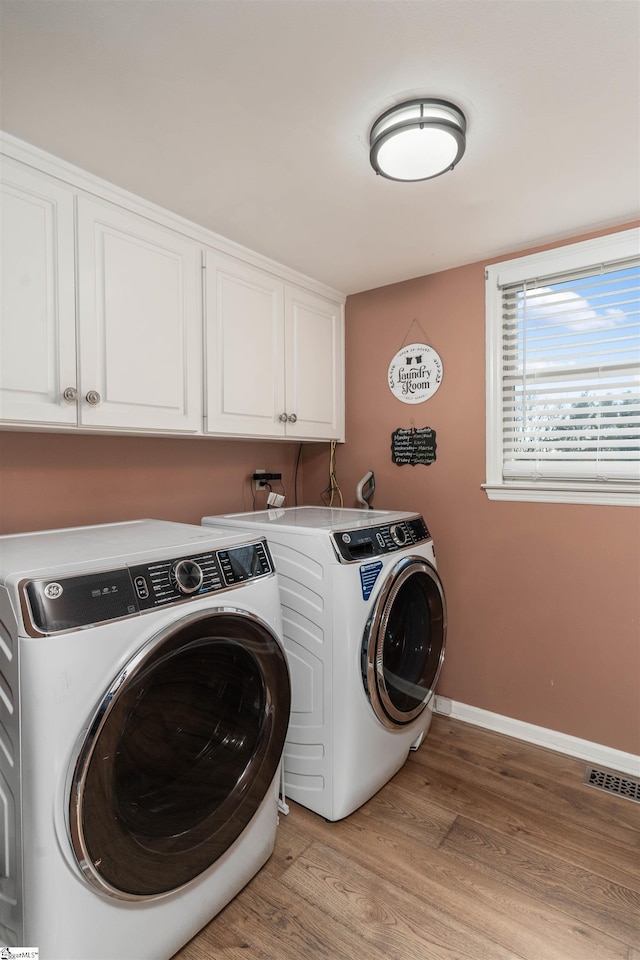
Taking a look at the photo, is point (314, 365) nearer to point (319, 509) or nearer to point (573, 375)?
point (319, 509)

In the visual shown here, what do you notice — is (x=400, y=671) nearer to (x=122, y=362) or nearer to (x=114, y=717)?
(x=114, y=717)

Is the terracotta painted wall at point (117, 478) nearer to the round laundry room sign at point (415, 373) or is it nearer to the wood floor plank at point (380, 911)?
the round laundry room sign at point (415, 373)

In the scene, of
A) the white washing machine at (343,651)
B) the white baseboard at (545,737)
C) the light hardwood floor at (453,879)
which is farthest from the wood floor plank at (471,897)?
the white baseboard at (545,737)

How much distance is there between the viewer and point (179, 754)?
1296mm

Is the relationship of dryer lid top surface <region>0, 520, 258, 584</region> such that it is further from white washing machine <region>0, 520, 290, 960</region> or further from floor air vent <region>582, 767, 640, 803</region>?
floor air vent <region>582, 767, 640, 803</region>

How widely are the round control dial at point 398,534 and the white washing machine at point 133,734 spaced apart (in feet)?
2.11

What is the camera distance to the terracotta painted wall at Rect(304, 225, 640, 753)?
Result: 208 centimetres

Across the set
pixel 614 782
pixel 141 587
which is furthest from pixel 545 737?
pixel 141 587

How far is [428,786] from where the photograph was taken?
6.50ft

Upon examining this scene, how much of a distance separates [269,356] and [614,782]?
7.58 feet

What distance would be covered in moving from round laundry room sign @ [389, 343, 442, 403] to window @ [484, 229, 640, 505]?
0.29m

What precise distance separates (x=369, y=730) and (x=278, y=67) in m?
2.05

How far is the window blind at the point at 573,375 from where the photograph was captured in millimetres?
2031

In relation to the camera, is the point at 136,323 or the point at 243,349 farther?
the point at 243,349
